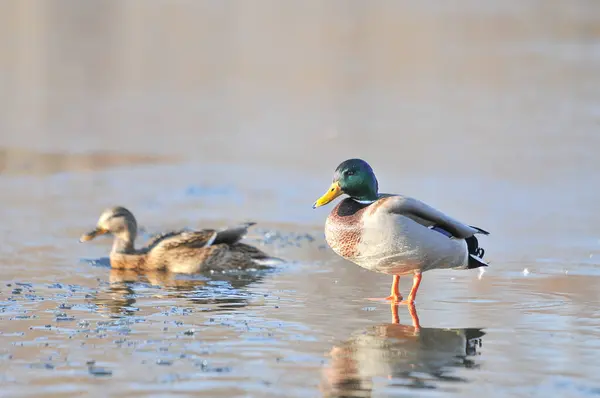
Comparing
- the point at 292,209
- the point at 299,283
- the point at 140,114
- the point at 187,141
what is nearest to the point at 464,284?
the point at 299,283

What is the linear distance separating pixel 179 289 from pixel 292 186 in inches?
156

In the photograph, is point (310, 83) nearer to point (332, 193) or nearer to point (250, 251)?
point (250, 251)

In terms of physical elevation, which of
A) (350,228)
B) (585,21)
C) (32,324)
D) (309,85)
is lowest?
(32,324)

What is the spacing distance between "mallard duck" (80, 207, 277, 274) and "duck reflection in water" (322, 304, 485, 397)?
7.50 feet

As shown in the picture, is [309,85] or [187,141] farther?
[309,85]

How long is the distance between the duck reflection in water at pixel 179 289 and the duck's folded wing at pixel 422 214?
0.99m

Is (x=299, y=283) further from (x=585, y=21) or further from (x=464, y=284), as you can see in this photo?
(x=585, y=21)

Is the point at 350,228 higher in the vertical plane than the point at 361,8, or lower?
lower

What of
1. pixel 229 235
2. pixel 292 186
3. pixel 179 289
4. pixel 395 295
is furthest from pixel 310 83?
pixel 395 295

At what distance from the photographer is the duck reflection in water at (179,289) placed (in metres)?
6.55

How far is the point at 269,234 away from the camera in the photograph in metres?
9.39

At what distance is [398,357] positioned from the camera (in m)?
5.26

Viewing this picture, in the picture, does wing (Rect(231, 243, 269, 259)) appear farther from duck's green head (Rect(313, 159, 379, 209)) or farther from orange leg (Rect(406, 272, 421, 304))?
orange leg (Rect(406, 272, 421, 304))

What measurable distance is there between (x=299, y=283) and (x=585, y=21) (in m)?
18.6
